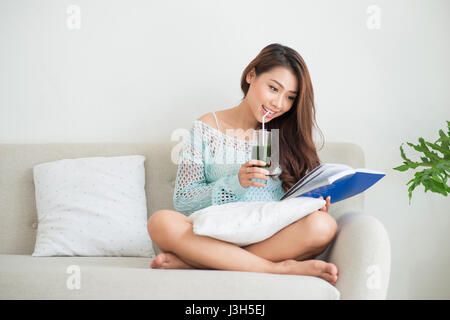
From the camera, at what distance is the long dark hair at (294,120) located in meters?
1.78

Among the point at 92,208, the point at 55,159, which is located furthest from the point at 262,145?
the point at 55,159

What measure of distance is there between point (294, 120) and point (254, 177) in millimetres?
517

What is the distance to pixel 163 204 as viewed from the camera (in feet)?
6.63

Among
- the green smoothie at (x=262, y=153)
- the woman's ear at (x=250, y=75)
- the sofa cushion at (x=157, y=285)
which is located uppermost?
the woman's ear at (x=250, y=75)

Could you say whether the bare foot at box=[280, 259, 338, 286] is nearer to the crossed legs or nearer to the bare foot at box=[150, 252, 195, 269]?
the crossed legs

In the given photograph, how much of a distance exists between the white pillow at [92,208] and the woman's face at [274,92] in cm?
60

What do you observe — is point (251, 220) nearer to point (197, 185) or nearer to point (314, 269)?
point (314, 269)

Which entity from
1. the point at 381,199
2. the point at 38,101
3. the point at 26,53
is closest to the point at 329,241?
the point at 381,199

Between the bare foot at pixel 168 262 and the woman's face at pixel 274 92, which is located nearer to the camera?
the bare foot at pixel 168 262

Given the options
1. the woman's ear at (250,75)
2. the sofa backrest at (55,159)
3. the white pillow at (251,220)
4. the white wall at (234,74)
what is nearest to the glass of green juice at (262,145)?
the white pillow at (251,220)

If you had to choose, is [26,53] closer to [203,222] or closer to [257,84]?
[257,84]

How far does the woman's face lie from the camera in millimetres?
1766

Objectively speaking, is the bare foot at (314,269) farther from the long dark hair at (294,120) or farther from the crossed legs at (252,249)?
the long dark hair at (294,120)

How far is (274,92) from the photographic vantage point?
1782 millimetres
